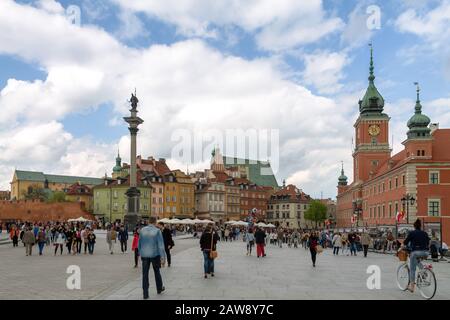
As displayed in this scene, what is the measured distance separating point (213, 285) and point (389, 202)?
207 feet

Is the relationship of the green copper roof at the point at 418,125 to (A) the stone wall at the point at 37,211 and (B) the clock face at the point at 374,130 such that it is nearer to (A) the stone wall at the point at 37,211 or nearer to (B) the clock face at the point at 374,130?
(B) the clock face at the point at 374,130

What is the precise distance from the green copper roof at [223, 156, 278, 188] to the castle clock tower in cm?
6829

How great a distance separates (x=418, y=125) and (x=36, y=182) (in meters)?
144

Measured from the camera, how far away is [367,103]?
10312cm

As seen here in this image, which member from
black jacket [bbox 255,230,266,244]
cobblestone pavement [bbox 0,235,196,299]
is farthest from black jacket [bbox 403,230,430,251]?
black jacket [bbox 255,230,266,244]

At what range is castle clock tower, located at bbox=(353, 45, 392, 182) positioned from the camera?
9994 cm

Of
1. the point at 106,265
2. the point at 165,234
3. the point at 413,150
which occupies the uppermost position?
the point at 413,150

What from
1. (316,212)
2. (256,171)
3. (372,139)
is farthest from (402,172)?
(256,171)

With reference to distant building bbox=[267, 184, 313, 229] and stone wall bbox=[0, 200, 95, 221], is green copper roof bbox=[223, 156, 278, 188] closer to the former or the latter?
distant building bbox=[267, 184, 313, 229]

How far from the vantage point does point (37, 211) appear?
345 feet

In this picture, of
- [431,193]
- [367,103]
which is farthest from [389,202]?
[367,103]
